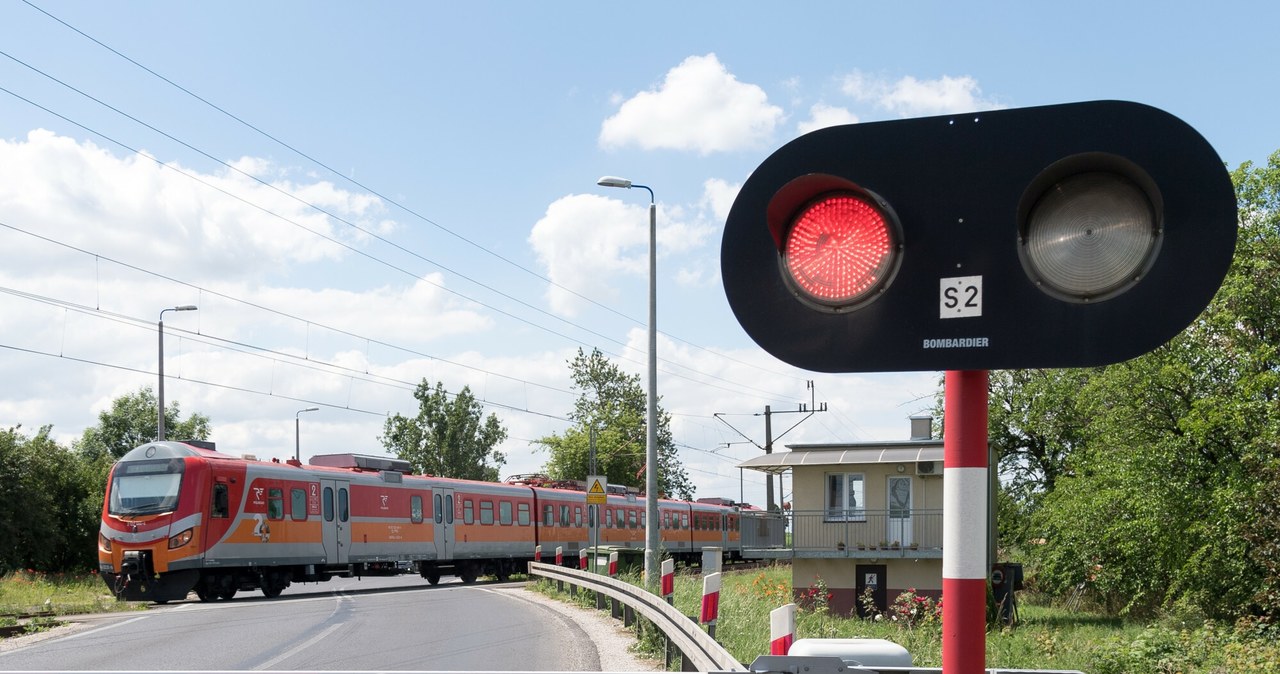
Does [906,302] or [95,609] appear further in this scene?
[95,609]

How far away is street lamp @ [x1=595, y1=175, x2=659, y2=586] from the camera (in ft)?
80.2

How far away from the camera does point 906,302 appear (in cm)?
256

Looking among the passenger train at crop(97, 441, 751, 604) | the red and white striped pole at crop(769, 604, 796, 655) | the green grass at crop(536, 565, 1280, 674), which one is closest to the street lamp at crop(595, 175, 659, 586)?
the green grass at crop(536, 565, 1280, 674)

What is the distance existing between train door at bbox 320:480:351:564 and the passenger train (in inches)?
1.1

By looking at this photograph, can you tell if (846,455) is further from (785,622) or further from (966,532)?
(966,532)

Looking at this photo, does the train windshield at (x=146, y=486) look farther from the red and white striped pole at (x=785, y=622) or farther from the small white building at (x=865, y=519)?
the red and white striped pole at (x=785, y=622)

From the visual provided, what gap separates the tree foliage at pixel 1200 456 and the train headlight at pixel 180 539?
2146cm

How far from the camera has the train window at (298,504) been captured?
96.4ft

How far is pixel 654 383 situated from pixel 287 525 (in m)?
9.97

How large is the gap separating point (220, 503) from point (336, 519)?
13.9 ft

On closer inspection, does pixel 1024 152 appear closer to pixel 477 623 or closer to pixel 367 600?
pixel 477 623

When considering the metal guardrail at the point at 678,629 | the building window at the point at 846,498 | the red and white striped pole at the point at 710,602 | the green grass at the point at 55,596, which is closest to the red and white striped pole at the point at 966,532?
the metal guardrail at the point at 678,629

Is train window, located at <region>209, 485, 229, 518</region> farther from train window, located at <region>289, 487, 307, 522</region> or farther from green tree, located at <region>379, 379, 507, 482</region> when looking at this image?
green tree, located at <region>379, 379, 507, 482</region>

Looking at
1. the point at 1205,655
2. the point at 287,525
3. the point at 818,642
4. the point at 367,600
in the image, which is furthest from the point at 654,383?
the point at 818,642
